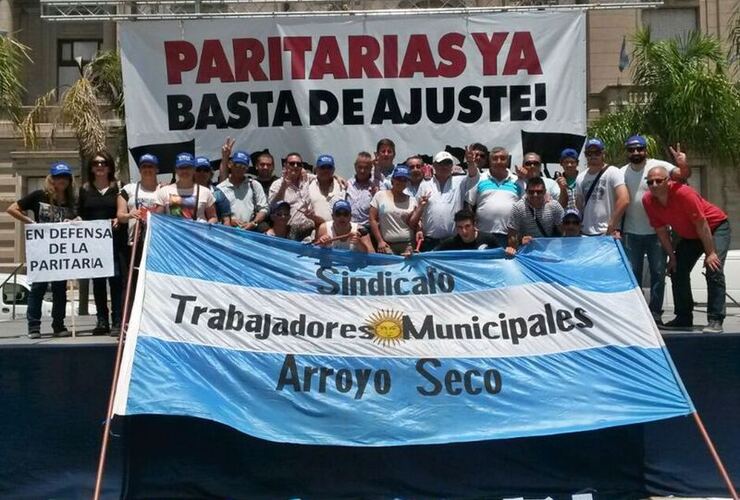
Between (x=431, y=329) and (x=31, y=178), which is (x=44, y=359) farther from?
(x=31, y=178)

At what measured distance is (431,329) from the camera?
6316mm

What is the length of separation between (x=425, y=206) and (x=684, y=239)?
2233mm

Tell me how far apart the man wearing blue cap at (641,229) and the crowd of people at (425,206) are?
0.4 inches

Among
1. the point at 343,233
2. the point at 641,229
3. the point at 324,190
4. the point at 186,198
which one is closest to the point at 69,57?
the point at 324,190

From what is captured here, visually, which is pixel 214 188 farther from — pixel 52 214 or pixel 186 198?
pixel 52 214

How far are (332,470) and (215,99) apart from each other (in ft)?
14.0

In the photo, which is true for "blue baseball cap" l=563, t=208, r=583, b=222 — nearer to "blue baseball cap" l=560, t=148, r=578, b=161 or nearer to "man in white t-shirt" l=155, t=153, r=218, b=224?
"blue baseball cap" l=560, t=148, r=578, b=161

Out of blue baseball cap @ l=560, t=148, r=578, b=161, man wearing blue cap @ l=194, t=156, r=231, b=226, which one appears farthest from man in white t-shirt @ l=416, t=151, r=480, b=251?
man wearing blue cap @ l=194, t=156, r=231, b=226

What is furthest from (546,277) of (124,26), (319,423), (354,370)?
(124,26)

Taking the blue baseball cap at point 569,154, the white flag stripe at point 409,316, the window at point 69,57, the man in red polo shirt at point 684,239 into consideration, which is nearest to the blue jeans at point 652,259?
the man in red polo shirt at point 684,239

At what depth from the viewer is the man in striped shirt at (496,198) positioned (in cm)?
763

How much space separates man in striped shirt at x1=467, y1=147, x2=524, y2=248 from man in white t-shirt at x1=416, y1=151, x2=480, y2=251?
14cm

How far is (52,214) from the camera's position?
7.95m

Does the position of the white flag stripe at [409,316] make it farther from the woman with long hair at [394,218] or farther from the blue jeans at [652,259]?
the blue jeans at [652,259]
